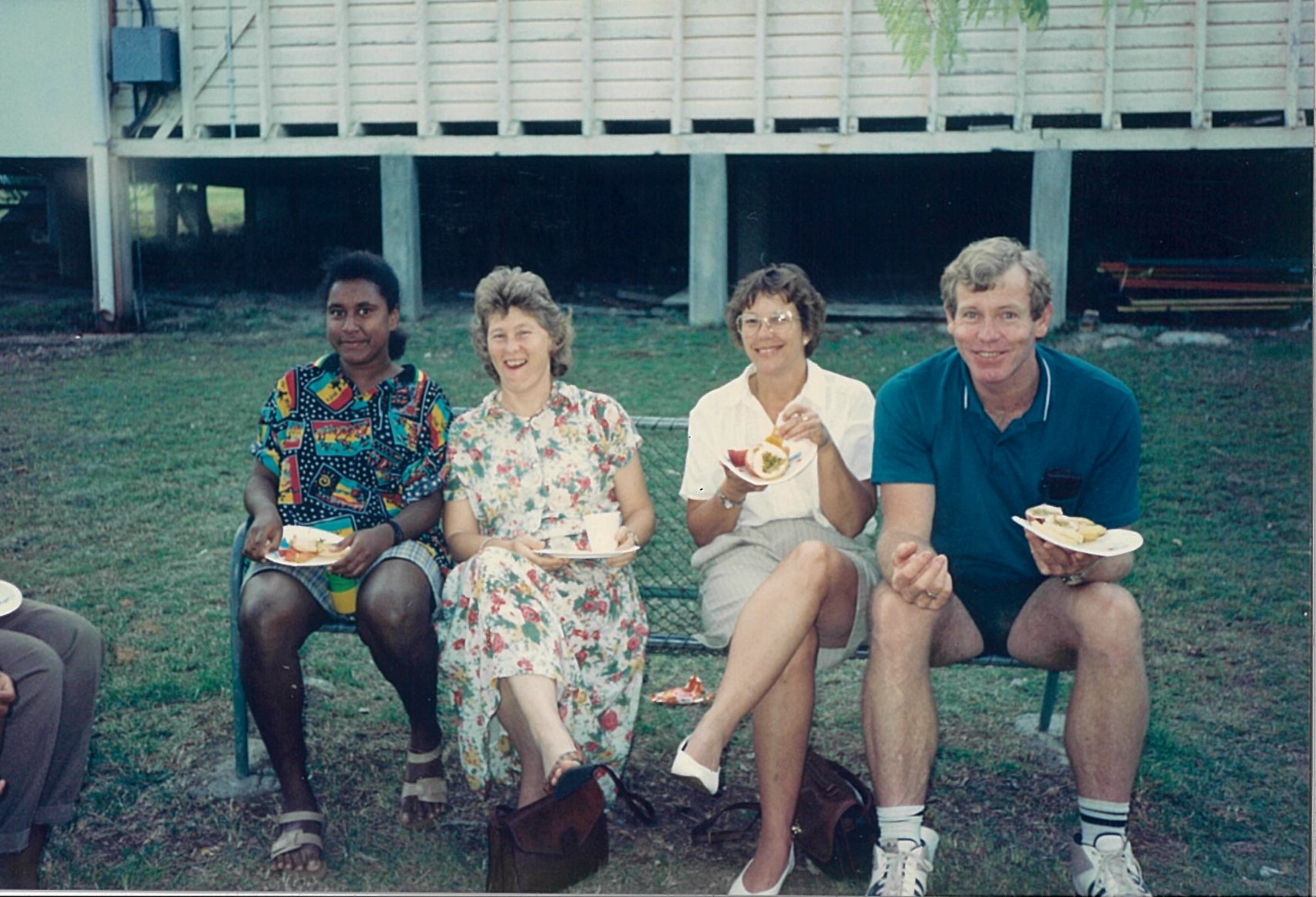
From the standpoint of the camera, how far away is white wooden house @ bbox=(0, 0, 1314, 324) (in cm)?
958

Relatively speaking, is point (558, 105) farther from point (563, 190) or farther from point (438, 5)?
point (563, 190)

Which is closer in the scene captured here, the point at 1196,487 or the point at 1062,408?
the point at 1062,408

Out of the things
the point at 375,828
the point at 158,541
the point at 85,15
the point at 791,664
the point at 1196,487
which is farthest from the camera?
the point at 85,15

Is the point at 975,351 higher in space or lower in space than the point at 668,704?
higher

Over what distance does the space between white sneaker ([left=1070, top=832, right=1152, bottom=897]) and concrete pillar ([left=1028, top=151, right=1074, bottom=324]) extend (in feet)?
29.0

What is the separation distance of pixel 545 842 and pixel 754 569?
0.85m

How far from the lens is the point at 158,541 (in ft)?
18.0

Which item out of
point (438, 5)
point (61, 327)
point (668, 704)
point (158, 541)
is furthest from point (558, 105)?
point (668, 704)

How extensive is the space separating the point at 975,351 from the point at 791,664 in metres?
0.84

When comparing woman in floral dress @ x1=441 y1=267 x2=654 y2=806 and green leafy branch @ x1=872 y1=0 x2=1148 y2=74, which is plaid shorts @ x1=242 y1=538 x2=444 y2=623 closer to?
woman in floral dress @ x1=441 y1=267 x2=654 y2=806

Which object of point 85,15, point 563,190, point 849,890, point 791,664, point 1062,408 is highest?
point 85,15

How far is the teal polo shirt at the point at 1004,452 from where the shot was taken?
9.64ft

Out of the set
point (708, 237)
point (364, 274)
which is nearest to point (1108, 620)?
point (364, 274)

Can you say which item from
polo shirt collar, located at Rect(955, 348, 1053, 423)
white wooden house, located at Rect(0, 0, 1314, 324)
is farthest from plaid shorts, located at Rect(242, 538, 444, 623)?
white wooden house, located at Rect(0, 0, 1314, 324)
